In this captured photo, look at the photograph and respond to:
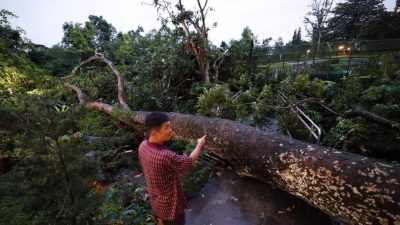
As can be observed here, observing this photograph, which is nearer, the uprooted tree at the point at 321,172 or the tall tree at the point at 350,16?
the uprooted tree at the point at 321,172

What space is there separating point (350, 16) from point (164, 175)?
49386 millimetres

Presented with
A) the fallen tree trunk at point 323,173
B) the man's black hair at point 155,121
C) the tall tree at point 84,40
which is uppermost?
the tall tree at point 84,40

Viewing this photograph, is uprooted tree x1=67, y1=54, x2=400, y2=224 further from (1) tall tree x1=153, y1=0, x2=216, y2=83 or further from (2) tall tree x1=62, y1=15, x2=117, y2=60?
(2) tall tree x1=62, y1=15, x2=117, y2=60

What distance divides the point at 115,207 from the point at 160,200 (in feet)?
4.15

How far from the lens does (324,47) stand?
61.8 ft

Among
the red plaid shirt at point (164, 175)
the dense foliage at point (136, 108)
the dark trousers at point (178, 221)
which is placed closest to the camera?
the dense foliage at point (136, 108)

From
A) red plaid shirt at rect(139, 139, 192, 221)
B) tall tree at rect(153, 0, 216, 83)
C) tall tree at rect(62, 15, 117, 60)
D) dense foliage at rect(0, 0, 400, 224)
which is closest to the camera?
dense foliage at rect(0, 0, 400, 224)

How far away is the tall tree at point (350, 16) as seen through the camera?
40.0 metres

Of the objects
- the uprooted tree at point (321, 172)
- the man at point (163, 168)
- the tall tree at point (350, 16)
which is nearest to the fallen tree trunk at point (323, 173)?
the uprooted tree at point (321, 172)

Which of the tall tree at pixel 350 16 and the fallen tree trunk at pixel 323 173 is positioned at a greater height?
the tall tree at pixel 350 16

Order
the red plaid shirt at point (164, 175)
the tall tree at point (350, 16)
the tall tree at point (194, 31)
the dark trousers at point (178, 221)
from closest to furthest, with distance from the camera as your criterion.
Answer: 1. the red plaid shirt at point (164, 175)
2. the dark trousers at point (178, 221)
3. the tall tree at point (194, 31)
4. the tall tree at point (350, 16)

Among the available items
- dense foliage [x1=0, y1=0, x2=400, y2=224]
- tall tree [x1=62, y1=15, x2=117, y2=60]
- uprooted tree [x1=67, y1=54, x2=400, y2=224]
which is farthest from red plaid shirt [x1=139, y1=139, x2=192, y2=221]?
tall tree [x1=62, y1=15, x2=117, y2=60]

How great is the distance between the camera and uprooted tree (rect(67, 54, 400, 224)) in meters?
2.01

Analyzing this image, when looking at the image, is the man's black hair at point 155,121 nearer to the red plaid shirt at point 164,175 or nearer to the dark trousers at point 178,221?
the red plaid shirt at point 164,175
